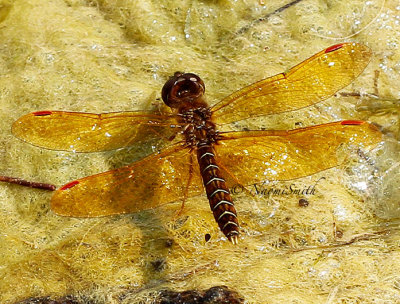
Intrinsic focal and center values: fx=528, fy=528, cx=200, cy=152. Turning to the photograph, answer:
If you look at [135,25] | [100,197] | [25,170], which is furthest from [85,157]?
[135,25]

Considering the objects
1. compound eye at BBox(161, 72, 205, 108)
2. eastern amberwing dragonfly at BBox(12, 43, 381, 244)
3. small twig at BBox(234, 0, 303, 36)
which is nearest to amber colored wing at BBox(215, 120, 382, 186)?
eastern amberwing dragonfly at BBox(12, 43, 381, 244)

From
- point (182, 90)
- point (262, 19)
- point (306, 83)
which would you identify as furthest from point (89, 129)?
point (262, 19)

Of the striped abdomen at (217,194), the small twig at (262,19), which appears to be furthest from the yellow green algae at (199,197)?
the striped abdomen at (217,194)

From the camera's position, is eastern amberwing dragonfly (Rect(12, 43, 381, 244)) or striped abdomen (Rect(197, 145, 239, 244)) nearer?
striped abdomen (Rect(197, 145, 239, 244))

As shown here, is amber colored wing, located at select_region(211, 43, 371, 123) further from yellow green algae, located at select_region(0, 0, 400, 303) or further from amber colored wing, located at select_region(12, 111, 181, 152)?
amber colored wing, located at select_region(12, 111, 181, 152)

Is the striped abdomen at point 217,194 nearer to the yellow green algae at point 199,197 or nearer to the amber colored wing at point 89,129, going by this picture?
the yellow green algae at point 199,197

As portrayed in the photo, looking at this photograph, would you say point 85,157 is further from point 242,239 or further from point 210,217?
point 242,239

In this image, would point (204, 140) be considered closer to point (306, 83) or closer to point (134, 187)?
point (134, 187)
